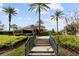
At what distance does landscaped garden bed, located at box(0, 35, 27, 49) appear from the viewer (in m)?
3.63

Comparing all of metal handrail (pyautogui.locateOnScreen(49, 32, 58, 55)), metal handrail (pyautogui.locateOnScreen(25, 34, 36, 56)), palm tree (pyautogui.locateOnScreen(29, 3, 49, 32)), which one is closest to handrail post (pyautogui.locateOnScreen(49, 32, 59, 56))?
metal handrail (pyautogui.locateOnScreen(49, 32, 58, 55))

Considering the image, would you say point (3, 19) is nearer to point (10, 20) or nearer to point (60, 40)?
point (10, 20)

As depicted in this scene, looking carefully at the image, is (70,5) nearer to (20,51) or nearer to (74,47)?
(74,47)

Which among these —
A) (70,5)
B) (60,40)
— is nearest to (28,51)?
(60,40)

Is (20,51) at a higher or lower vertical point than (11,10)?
lower

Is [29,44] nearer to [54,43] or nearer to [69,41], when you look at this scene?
[54,43]

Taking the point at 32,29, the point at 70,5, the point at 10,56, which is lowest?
the point at 10,56

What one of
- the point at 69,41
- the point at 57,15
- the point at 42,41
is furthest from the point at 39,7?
the point at 69,41

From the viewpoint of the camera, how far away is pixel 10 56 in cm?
361

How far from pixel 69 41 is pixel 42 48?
0.32 metres

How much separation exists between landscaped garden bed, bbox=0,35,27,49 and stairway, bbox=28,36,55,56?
0.59 ft

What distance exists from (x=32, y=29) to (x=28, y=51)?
0.85 ft

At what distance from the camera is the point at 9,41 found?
12.0 ft

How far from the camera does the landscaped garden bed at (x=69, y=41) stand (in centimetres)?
359
